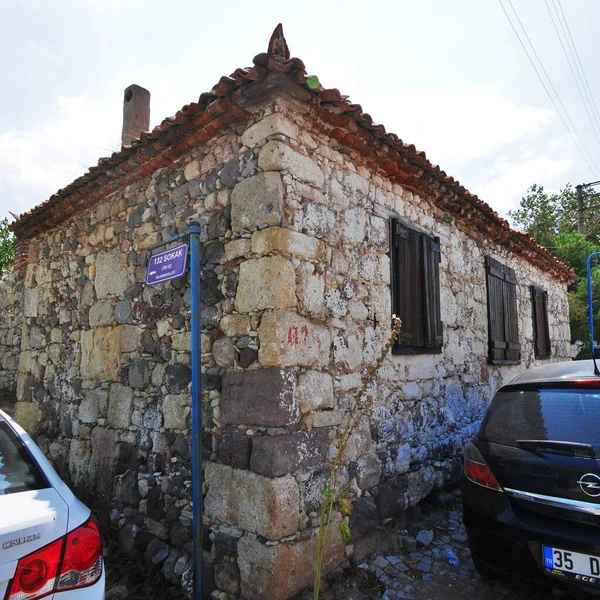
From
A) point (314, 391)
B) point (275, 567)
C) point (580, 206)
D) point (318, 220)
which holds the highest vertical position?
point (580, 206)

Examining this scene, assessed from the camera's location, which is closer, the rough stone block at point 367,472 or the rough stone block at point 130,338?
the rough stone block at point 367,472

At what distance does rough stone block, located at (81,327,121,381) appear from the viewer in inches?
160

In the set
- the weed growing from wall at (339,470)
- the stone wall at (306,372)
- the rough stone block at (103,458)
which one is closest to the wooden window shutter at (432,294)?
the stone wall at (306,372)

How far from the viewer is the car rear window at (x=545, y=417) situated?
8.00 feet

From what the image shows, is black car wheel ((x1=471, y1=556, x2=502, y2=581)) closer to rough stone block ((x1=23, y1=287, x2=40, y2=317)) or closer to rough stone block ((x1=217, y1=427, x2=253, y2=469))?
rough stone block ((x1=217, y1=427, x2=253, y2=469))

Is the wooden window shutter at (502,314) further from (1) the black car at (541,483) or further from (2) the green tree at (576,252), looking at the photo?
(2) the green tree at (576,252)

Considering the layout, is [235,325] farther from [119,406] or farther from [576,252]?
[576,252]

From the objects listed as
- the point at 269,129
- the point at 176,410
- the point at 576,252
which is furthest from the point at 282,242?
the point at 576,252

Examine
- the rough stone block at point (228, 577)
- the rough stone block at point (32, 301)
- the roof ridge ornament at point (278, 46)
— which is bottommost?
the rough stone block at point (228, 577)

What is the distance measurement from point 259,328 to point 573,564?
2.05 meters

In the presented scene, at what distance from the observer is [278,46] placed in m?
2.80

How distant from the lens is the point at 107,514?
384 centimetres

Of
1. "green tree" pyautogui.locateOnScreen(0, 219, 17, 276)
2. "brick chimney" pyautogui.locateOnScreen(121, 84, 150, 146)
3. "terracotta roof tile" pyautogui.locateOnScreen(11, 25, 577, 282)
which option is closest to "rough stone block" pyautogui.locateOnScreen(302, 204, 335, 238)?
"terracotta roof tile" pyautogui.locateOnScreen(11, 25, 577, 282)

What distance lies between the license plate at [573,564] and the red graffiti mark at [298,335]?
1686mm
